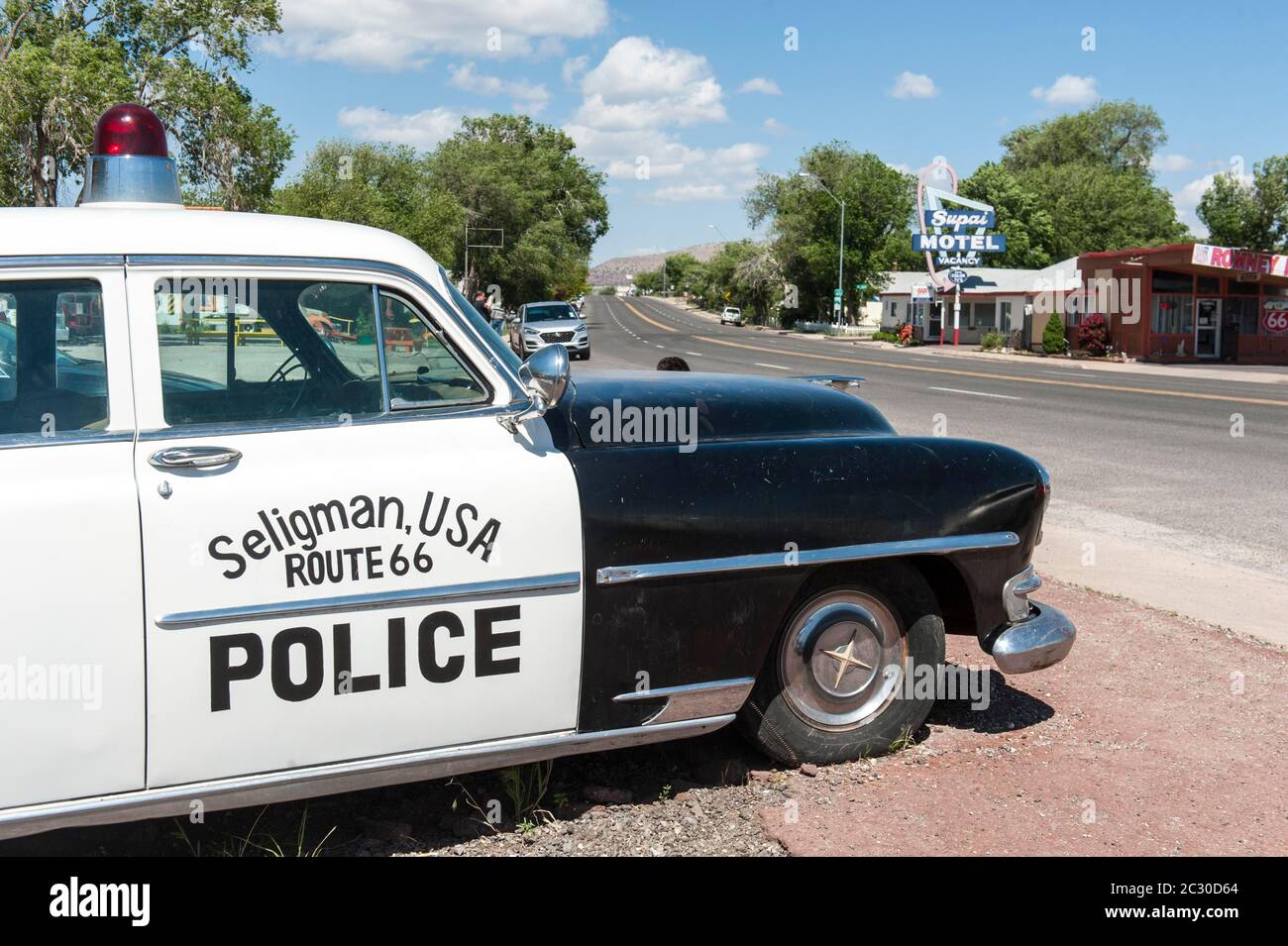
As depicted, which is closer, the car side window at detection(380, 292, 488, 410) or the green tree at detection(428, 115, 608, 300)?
the car side window at detection(380, 292, 488, 410)

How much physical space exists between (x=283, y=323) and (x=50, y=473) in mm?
846

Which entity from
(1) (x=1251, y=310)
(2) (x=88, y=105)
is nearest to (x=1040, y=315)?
(1) (x=1251, y=310)

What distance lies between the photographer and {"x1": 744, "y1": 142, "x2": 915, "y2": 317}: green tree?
265 feet

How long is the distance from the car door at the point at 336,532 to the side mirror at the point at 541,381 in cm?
5

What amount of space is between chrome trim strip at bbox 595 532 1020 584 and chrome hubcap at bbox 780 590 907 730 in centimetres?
19

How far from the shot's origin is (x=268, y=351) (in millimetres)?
3557

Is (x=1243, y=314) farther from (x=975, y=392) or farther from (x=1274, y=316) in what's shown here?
(x=975, y=392)

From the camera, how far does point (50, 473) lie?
294 centimetres

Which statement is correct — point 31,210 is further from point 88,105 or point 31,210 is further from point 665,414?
point 88,105

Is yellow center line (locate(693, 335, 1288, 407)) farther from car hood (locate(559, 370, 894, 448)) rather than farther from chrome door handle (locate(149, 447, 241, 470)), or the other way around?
chrome door handle (locate(149, 447, 241, 470))

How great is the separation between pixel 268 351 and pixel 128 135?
3.25 feet

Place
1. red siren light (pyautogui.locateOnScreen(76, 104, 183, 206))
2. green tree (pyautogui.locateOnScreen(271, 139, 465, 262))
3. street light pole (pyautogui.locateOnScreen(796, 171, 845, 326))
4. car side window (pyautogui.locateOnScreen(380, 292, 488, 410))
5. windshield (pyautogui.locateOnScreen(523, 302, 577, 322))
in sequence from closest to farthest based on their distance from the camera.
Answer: car side window (pyautogui.locateOnScreen(380, 292, 488, 410)) < red siren light (pyautogui.locateOnScreen(76, 104, 183, 206)) < green tree (pyautogui.locateOnScreen(271, 139, 465, 262)) < windshield (pyautogui.locateOnScreen(523, 302, 577, 322)) < street light pole (pyautogui.locateOnScreen(796, 171, 845, 326))

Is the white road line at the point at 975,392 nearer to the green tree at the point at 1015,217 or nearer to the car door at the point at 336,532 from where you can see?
the car door at the point at 336,532

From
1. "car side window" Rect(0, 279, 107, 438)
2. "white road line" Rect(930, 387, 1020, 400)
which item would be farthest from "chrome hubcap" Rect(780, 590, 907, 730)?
"white road line" Rect(930, 387, 1020, 400)
